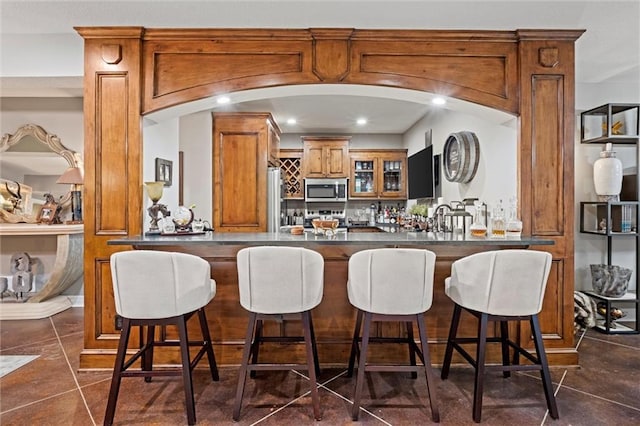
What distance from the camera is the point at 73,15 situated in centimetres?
251

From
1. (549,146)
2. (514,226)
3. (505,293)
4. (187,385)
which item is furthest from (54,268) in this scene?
(549,146)

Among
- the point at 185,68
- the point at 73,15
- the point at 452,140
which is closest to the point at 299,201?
the point at 452,140

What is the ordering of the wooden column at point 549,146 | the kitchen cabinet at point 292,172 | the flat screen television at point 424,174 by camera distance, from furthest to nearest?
the kitchen cabinet at point 292,172 → the flat screen television at point 424,174 → the wooden column at point 549,146

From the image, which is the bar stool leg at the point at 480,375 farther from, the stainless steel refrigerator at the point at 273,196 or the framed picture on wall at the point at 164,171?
the stainless steel refrigerator at the point at 273,196

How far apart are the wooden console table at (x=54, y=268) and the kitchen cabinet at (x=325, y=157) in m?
3.51

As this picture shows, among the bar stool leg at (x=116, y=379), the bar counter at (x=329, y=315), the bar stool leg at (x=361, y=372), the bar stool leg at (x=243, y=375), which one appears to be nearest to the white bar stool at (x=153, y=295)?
the bar stool leg at (x=116, y=379)

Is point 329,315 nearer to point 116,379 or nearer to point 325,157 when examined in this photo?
point 116,379

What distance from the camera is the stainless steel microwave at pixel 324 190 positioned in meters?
6.20

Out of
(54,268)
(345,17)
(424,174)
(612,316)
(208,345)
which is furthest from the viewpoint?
(424,174)

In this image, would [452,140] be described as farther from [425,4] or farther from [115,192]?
[115,192]

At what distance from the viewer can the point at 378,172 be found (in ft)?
20.9

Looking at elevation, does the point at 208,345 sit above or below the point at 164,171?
below

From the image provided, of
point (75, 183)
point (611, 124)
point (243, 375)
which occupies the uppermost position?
point (611, 124)

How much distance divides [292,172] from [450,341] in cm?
448
